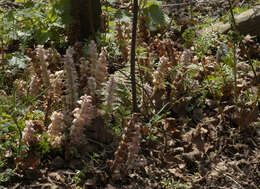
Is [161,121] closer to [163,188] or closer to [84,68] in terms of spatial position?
[163,188]

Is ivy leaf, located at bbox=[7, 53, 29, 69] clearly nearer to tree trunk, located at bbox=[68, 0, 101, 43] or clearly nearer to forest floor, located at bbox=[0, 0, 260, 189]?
tree trunk, located at bbox=[68, 0, 101, 43]

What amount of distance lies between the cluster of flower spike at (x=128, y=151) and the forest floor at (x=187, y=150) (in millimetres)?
38

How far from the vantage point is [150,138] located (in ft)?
9.49

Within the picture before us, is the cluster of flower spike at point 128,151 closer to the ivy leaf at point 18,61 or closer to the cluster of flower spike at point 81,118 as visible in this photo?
the cluster of flower spike at point 81,118

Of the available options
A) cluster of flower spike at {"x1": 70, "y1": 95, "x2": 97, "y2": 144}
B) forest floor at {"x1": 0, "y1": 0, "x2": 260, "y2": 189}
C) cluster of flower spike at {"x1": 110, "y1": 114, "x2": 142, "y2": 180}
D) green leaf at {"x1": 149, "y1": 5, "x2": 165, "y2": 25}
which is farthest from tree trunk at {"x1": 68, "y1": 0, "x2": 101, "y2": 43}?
cluster of flower spike at {"x1": 110, "y1": 114, "x2": 142, "y2": 180}

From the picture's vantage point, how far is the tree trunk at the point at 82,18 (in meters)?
3.72

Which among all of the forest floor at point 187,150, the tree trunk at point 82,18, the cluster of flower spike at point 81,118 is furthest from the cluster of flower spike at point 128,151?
the tree trunk at point 82,18

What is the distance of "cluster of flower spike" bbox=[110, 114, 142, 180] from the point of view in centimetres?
241

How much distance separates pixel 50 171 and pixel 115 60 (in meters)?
1.70

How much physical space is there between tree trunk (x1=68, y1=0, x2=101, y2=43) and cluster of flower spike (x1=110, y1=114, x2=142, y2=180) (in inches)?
64.1

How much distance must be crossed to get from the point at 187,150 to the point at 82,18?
192 cm

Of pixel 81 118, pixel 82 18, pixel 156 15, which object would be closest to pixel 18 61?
pixel 82 18

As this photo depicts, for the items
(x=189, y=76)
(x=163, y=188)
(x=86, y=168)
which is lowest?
(x=163, y=188)

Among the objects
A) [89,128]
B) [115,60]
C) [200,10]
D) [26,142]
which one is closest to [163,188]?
[89,128]
